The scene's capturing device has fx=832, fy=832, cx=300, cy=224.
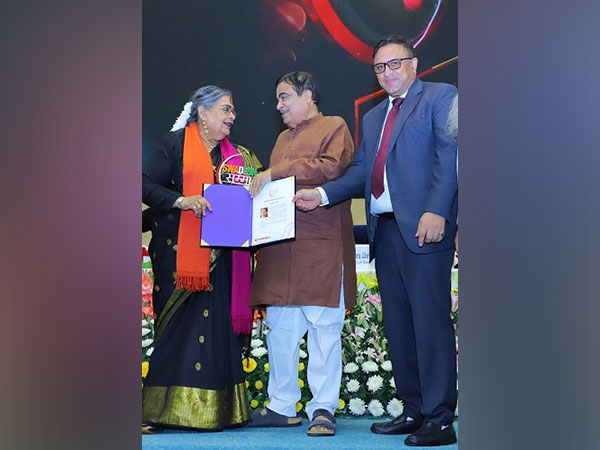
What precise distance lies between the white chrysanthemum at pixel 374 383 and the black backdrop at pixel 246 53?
1.78m

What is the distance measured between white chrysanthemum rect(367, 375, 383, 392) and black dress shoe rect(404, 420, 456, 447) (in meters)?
1.13

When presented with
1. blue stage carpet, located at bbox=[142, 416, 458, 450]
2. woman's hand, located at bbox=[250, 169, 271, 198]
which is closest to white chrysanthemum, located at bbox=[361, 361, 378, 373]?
blue stage carpet, located at bbox=[142, 416, 458, 450]

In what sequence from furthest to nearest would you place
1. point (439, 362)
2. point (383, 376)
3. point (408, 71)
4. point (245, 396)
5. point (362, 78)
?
point (362, 78) → point (383, 376) → point (245, 396) → point (408, 71) → point (439, 362)

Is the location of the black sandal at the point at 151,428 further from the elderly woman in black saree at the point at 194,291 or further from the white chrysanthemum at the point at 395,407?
the white chrysanthemum at the point at 395,407

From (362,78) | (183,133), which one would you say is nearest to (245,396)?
(183,133)

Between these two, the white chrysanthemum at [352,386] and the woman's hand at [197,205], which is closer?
the woman's hand at [197,205]

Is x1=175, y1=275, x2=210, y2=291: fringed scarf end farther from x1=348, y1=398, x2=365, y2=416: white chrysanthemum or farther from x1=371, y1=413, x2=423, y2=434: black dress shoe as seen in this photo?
x1=348, y1=398, x2=365, y2=416: white chrysanthemum

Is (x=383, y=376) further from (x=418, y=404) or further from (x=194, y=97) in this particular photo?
(x=194, y=97)

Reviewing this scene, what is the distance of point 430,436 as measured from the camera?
11.2 ft

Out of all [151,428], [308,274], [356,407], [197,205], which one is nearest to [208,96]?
[197,205]

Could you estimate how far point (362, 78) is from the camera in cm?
569

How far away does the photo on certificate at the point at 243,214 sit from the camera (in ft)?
12.5

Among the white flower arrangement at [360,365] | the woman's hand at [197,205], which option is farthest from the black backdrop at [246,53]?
the woman's hand at [197,205]

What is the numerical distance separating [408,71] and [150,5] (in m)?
2.62
